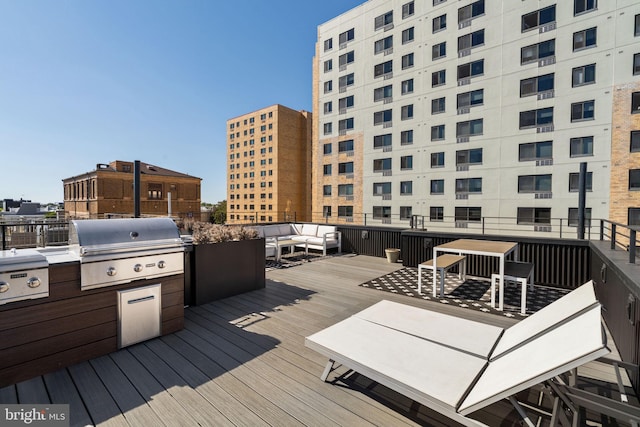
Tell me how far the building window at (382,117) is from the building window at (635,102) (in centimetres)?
1352

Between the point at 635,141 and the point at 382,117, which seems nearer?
the point at 635,141

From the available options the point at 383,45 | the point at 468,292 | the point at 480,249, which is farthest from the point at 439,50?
the point at 468,292

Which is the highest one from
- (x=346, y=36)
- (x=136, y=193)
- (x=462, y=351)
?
(x=346, y=36)

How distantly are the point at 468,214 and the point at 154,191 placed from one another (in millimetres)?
39285

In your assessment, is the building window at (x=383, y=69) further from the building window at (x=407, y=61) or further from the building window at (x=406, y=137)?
the building window at (x=406, y=137)

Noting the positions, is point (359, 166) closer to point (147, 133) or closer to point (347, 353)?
A: point (347, 353)

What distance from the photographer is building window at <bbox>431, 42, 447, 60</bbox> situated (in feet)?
65.7

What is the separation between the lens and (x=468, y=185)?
19.6 m

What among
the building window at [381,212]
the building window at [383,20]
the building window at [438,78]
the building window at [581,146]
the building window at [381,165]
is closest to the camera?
the building window at [581,146]

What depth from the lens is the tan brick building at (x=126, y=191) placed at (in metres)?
36.8

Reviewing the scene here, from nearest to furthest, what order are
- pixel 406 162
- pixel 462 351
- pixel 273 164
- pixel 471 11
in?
pixel 462 351 < pixel 471 11 < pixel 406 162 < pixel 273 164

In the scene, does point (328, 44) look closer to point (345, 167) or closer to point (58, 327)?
point (345, 167)

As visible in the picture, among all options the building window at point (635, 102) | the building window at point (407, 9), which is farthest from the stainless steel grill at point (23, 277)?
the building window at point (407, 9)

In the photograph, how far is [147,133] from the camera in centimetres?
3781
